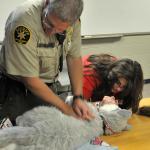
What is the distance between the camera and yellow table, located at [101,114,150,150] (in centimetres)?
145

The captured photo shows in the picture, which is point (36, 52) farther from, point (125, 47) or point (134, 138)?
point (125, 47)

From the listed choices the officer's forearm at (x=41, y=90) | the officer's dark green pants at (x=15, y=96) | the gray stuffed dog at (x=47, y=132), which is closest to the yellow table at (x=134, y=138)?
the gray stuffed dog at (x=47, y=132)

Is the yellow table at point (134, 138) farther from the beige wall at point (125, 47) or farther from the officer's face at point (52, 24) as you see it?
the beige wall at point (125, 47)

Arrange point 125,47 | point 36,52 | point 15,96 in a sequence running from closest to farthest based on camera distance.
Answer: point 36,52, point 15,96, point 125,47

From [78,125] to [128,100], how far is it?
26.4 inches

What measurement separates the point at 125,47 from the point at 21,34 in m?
2.14

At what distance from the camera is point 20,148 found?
3.86 feet

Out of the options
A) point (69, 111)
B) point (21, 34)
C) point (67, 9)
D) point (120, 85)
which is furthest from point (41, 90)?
point (120, 85)

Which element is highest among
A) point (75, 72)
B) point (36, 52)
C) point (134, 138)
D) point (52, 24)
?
point (52, 24)

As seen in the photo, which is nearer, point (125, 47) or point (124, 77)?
point (124, 77)

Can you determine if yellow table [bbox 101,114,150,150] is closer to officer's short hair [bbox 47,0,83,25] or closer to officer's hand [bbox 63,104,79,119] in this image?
officer's hand [bbox 63,104,79,119]

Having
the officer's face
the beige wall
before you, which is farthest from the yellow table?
the beige wall

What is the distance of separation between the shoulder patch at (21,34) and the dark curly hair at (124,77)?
0.66 metres

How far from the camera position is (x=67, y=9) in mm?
1279
